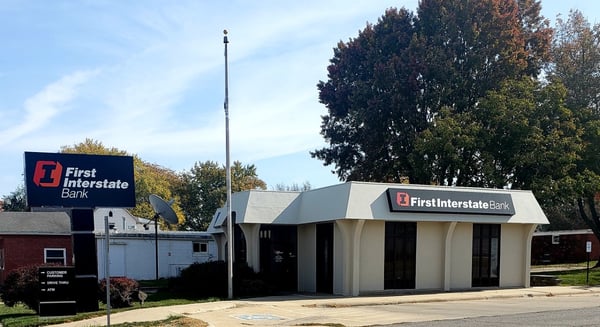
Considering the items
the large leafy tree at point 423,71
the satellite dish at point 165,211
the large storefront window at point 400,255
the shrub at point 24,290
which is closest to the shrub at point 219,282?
the large storefront window at point 400,255

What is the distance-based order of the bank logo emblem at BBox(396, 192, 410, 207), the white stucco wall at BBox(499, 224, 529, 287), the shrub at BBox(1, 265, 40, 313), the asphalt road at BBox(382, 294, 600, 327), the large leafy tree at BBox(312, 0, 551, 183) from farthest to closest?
the large leafy tree at BBox(312, 0, 551, 183), the white stucco wall at BBox(499, 224, 529, 287), the bank logo emblem at BBox(396, 192, 410, 207), the shrub at BBox(1, 265, 40, 313), the asphalt road at BBox(382, 294, 600, 327)

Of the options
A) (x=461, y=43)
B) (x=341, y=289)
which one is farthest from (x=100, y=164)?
(x=461, y=43)

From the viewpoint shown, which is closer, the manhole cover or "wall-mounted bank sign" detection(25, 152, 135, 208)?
the manhole cover

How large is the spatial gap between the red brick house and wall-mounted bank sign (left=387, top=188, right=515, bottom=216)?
2124cm

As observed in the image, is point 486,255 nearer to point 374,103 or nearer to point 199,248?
point 374,103

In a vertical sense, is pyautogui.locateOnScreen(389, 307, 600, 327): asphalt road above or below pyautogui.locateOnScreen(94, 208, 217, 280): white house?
below

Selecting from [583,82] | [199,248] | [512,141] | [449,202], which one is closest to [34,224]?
[199,248]

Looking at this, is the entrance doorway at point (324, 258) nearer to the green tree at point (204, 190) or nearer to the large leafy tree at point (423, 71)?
the large leafy tree at point (423, 71)

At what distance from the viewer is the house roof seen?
35281 mm

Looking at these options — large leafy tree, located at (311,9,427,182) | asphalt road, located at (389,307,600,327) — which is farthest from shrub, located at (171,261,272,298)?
large leafy tree, located at (311,9,427,182)

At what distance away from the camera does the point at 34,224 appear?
36.2 m

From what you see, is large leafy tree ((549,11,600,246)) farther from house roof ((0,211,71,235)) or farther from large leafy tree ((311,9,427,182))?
house roof ((0,211,71,235))

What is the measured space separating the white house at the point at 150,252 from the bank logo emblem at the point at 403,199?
14738mm

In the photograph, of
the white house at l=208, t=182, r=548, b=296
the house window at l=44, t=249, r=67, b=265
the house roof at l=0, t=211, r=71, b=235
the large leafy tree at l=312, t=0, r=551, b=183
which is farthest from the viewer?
the large leafy tree at l=312, t=0, r=551, b=183
